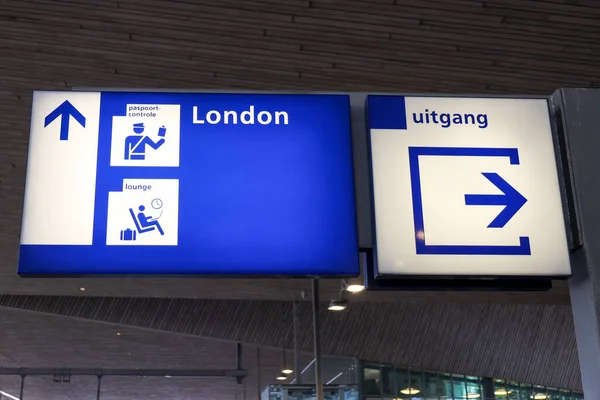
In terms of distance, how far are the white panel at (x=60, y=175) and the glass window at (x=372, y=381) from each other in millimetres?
20380

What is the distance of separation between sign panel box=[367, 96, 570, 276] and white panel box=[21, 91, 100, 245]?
1.23 m

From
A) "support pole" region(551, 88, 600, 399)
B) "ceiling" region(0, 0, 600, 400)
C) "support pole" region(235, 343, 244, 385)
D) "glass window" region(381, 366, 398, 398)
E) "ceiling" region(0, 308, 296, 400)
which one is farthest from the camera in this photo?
"glass window" region(381, 366, 398, 398)

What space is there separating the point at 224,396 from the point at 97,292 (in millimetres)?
17537

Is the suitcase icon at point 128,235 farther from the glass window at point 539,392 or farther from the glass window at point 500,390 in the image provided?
the glass window at point 539,392

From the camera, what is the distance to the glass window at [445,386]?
926 inches

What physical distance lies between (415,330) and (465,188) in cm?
1881

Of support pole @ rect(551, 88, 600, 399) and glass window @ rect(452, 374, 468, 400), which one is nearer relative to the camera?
support pole @ rect(551, 88, 600, 399)

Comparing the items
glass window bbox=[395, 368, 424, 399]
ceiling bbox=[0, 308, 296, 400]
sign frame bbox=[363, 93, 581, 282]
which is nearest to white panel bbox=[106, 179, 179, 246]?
sign frame bbox=[363, 93, 581, 282]

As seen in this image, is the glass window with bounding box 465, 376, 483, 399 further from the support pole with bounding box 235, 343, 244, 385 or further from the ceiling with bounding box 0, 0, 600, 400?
the ceiling with bounding box 0, 0, 600, 400

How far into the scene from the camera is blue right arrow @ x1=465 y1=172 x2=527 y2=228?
3.04 meters

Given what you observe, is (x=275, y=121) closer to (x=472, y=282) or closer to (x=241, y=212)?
(x=241, y=212)

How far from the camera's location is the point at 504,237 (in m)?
2.99

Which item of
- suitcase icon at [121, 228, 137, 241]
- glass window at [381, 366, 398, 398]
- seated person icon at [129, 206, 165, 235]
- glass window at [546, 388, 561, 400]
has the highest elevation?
seated person icon at [129, 206, 165, 235]

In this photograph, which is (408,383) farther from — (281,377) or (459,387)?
(281,377)
